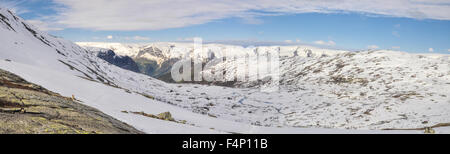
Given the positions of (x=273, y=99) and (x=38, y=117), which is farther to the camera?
(x=273, y=99)

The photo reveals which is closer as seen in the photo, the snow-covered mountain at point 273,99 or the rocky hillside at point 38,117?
the rocky hillside at point 38,117

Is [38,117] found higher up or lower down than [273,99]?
higher up

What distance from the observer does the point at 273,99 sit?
44.8 metres

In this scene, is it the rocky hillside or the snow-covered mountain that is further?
the snow-covered mountain

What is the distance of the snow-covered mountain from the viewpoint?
606 inches

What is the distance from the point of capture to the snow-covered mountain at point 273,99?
15.4m
